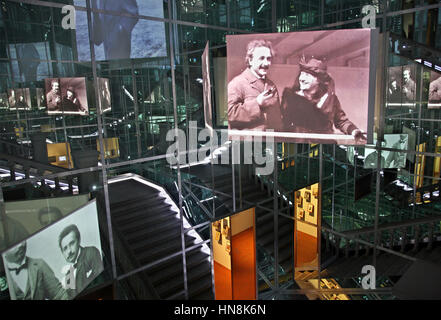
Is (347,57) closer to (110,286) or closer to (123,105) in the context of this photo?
(110,286)

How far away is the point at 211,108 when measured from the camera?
7953mm

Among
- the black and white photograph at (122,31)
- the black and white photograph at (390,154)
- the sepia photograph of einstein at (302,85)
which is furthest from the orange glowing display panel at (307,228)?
the black and white photograph at (122,31)

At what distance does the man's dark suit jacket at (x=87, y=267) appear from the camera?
17.9 ft

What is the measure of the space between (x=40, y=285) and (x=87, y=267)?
0.80 metres

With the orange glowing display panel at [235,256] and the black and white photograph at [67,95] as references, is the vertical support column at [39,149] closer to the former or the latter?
the black and white photograph at [67,95]

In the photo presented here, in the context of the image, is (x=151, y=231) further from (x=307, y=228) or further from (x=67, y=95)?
(x=67, y=95)

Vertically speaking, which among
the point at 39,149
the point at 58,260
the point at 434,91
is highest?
the point at 434,91

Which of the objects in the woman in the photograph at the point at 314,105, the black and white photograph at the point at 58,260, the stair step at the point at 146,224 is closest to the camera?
the black and white photograph at the point at 58,260

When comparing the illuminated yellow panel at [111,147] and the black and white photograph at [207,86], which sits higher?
the black and white photograph at [207,86]

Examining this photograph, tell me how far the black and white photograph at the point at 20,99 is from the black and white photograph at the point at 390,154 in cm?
1054

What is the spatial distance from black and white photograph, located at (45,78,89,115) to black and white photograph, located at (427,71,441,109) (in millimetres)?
9575

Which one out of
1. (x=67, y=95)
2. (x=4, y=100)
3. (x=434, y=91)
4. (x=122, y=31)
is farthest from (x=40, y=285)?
(x=434, y=91)

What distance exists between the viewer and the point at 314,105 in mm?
6438

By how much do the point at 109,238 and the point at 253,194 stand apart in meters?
4.98
